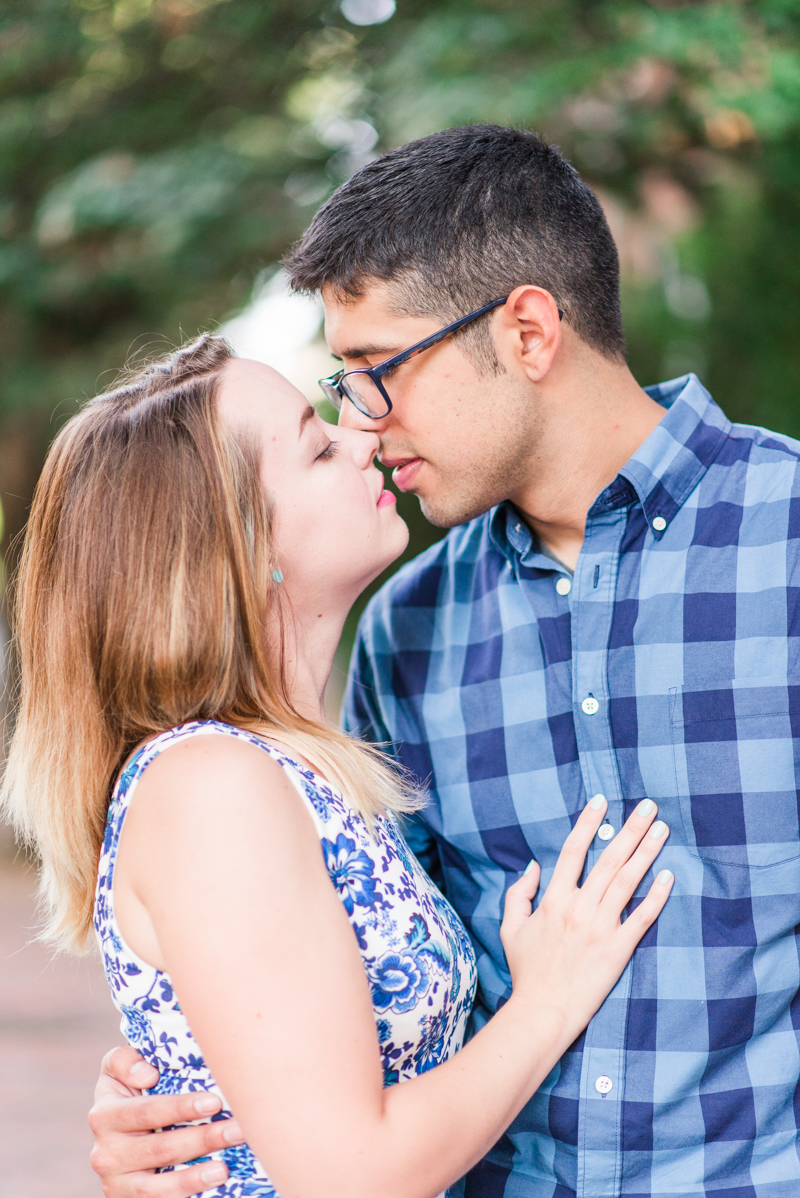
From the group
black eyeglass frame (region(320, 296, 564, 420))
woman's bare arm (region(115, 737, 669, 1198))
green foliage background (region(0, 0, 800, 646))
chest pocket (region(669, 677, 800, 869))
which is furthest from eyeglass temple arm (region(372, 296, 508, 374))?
green foliage background (region(0, 0, 800, 646))

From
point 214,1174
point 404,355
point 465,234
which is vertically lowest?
point 214,1174

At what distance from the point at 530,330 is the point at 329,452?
55 centimetres

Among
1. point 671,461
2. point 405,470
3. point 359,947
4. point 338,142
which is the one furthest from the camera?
point 338,142

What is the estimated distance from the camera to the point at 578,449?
2.18m

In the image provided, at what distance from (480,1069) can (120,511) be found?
0.97 meters

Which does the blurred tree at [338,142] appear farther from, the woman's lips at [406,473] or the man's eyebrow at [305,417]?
Result: the man's eyebrow at [305,417]

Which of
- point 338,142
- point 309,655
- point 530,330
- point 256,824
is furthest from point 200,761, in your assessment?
point 338,142

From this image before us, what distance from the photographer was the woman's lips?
2256 millimetres

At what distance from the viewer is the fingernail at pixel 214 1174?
61.9 inches

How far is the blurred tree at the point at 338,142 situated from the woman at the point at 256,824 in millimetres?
3230

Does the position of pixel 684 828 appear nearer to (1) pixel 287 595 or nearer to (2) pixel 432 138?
(1) pixel 287 595

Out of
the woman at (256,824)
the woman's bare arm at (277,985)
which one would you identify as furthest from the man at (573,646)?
the woman's bare arm at (277,985)

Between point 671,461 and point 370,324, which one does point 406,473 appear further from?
point 671,461

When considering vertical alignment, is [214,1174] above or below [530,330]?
below
